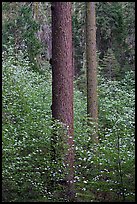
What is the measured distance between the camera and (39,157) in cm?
678

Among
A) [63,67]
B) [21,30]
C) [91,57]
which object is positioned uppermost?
[21,30]

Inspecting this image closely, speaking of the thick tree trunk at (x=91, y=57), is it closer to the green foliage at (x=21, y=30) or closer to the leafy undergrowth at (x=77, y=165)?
the leafy undergrowth at (x=77, y=165)

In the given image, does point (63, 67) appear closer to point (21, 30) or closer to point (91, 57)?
point (91, 57)

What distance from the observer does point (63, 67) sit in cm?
674

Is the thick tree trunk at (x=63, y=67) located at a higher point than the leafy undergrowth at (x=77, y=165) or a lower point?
higher

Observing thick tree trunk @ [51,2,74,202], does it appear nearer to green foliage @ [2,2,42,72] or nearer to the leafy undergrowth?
the leafy undergrowth

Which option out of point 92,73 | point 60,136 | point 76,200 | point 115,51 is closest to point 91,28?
point 92,73

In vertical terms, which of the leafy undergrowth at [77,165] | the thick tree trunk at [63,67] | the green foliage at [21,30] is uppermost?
the green foliage at [21,30]

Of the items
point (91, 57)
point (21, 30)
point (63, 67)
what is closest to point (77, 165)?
point (63, 67)

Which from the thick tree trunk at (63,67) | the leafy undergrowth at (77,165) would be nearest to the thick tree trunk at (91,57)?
the leafy undergrowth at (77,165)

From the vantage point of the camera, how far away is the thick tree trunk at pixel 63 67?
6676 millimetres

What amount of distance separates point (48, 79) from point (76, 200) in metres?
7.46

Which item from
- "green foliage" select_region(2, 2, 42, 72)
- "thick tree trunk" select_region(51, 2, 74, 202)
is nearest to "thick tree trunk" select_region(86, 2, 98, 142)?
"thick tree trunk" select_region(51, 2, 74, 202)

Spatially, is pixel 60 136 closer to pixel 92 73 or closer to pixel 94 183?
pixel 94 183
